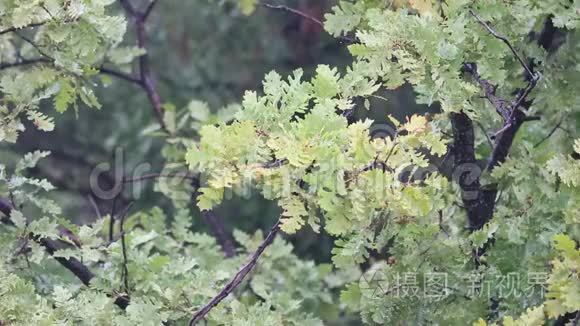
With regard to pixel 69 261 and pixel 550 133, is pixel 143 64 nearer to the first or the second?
pixel 69 261

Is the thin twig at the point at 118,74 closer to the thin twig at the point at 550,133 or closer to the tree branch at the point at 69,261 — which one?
the tree branch at the point at 69,261

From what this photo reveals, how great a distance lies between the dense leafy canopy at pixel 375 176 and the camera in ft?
6.18

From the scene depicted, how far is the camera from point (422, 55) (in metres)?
2.09

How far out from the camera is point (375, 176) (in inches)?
73.3

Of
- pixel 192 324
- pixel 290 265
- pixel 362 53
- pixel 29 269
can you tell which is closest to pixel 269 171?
pixel 362 53

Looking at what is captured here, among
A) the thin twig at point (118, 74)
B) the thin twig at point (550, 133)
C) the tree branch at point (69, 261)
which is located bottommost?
the tree branch at point (69, 261)

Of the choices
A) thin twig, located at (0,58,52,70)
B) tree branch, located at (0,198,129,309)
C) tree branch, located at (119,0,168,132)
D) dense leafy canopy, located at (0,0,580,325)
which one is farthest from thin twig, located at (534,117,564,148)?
thin twig, located at (0,58,52,70)

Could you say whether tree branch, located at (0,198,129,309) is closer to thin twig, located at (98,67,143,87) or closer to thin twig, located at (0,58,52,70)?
thin twig, located at (0,58,52,70)

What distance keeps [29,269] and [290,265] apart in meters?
1.06

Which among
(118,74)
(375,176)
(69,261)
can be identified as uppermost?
(118,74)

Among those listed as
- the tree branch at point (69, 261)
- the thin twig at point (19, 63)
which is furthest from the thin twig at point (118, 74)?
the tree branch at point (69, 261)

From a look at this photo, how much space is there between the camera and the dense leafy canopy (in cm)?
188

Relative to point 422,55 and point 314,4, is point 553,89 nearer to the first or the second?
point 422,55

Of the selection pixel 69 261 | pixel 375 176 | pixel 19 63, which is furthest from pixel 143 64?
pixel 375 176
